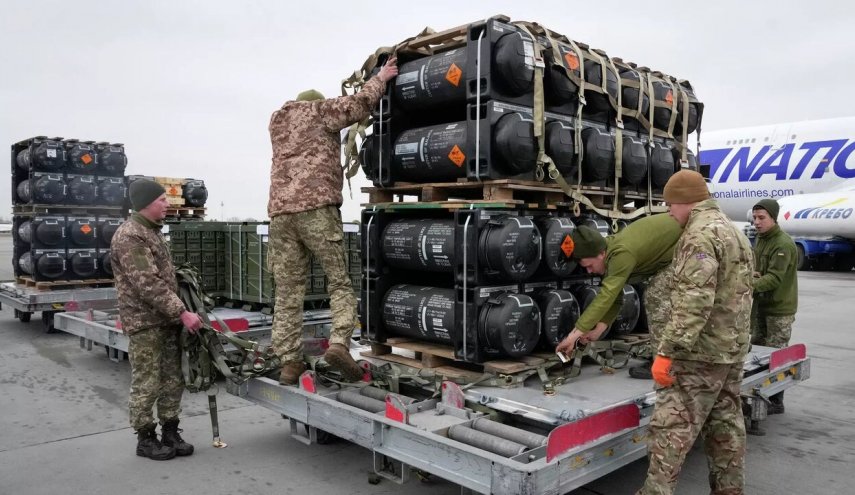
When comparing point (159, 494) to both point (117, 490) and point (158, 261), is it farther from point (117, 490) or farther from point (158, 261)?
point (158, 261)

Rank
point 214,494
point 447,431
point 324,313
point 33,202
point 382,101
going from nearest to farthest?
point 447,431 < point 214,494 < point 382,101 < point 324,313 < point 33,202

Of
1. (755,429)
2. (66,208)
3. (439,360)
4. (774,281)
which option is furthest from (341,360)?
(66,208)

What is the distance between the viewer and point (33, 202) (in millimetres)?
11047

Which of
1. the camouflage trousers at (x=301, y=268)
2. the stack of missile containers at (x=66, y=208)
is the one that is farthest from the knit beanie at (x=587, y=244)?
the stack of missile containers at (x=66, y=208)

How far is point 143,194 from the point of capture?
5.07 m

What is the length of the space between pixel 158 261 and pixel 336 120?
1789mm

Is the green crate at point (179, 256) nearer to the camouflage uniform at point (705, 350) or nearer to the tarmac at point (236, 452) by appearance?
the tarmac at point (236, 452)

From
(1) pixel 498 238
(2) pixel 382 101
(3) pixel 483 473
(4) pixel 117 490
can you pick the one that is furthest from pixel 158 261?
(3) pixel 483 473

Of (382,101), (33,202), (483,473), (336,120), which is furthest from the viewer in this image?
(33,202)

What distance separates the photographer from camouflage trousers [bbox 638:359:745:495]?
11.9 feet

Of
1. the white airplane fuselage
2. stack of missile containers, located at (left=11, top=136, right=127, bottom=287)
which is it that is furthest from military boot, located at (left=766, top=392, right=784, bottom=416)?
the white airplane fuselage

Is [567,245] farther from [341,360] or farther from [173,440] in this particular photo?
[173,440]

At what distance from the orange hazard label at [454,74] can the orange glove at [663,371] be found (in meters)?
2.54

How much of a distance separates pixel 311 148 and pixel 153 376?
2.15 metres
